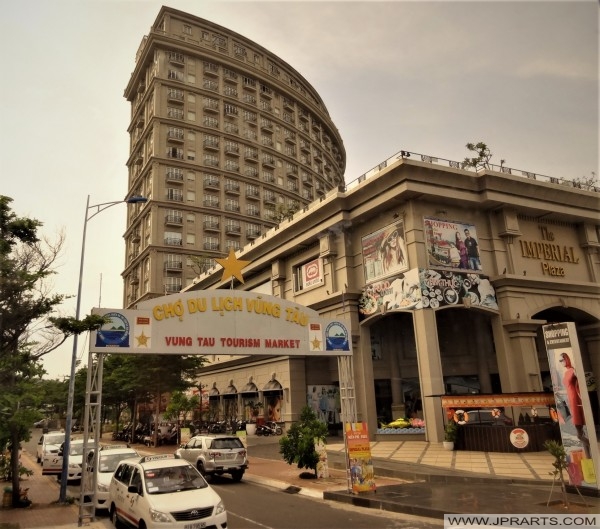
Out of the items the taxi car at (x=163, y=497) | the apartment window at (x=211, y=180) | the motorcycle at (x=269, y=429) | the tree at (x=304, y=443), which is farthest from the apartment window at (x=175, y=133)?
the taxi car at (x=163, y=497)

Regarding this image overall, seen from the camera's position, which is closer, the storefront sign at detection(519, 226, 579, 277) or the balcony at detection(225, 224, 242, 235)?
the storefront sign at detection(519, 226, 579, 277)

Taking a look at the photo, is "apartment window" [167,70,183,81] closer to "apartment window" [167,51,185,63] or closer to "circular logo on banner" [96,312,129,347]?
"apartment window" [167,51,185,63]

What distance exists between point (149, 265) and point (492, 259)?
165ft

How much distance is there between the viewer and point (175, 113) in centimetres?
7525

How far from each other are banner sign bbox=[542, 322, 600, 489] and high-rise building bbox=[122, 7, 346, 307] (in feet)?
174

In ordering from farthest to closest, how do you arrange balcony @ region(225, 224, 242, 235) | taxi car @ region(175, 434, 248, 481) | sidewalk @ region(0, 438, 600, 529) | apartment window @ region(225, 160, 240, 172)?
1. apartment window @ region(225, 160, 240, 172)
2. balcony @ region(225, 224, 242, 235)
3. taxi car @ region(175, 434, 248, 481)
4. sidewalk @ region(0, 438, 600, 529)

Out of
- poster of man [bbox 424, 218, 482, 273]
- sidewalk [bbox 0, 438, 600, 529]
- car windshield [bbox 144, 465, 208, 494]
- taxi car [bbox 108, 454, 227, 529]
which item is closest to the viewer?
taxi car [bbox 108, 454, 227, 529]

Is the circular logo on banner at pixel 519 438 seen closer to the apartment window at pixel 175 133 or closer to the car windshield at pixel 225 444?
the car windshield at pixel 225 444

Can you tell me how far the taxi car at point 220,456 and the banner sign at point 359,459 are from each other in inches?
249

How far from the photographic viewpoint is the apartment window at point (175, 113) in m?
74.8

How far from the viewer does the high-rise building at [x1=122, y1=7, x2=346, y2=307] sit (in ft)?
232

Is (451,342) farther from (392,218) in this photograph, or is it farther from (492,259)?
(392,218)

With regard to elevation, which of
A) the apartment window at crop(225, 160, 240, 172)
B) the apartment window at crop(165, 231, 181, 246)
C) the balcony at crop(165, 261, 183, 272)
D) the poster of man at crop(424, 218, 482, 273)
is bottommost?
the poster of man at crop(424, 218, 482, 273)

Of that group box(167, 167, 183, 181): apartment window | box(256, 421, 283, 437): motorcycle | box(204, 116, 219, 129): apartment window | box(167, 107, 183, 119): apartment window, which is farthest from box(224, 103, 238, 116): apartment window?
box(256, 421, 283, 437): motorcycle
